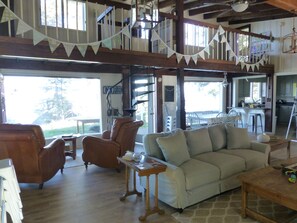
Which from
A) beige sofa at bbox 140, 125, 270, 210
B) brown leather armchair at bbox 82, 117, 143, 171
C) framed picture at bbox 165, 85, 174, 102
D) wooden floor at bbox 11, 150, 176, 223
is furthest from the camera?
framed picture at bbox 165, 85, 174, 102

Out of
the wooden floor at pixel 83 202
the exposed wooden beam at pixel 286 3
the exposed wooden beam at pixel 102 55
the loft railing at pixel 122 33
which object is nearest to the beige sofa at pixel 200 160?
the wooden floor at pixel 83 202

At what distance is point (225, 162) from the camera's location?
3328mm

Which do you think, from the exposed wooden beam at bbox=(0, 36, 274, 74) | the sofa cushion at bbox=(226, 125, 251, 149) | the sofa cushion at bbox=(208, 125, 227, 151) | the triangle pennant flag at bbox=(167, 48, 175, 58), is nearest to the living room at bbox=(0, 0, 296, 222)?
the exposed wooden beam at bbox=(0, 36, 274, 74)

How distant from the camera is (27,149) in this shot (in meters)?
3.45

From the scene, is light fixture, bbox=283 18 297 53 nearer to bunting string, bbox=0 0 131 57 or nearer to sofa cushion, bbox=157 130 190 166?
bunting string, bbox=0 0 131 57

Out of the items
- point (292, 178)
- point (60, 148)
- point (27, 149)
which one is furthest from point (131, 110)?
point (292, 178)

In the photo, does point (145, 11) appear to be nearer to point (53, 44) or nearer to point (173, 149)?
point (53, 44)

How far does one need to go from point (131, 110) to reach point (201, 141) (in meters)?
2.63

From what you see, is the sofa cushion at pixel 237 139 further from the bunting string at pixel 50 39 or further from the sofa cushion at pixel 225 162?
the bunting string at pixel 50 39

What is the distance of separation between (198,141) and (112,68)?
12.8 ft

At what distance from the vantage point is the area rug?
8.84 ft

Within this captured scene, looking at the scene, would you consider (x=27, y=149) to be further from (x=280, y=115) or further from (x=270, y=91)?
(x=280, y=115)

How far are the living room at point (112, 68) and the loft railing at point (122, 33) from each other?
0.14 ft

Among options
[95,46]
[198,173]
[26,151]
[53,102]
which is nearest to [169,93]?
[53,102]
